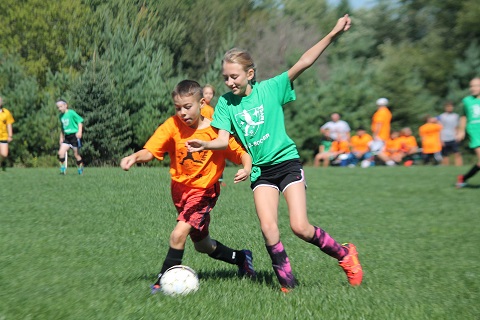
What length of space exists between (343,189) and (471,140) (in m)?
3.26

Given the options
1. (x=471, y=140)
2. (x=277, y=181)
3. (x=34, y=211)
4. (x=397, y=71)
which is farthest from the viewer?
(x=397, y=71)

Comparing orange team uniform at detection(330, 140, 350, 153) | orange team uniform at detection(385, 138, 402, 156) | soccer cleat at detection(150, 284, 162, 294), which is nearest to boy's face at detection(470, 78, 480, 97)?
soccer cleat at detection(150, 284, 162, 294)

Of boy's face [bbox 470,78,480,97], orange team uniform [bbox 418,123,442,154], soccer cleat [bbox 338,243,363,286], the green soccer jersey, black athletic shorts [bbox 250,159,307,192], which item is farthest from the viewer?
orange team uniform [bbox 418,123,442,154]

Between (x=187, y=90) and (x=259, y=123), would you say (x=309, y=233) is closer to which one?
(x=259, y=123)

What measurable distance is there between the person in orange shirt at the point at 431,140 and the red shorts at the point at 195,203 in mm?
19827

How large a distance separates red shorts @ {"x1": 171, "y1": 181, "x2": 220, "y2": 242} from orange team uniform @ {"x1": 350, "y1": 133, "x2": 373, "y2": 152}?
773 inches

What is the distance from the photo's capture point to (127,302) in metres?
4.84

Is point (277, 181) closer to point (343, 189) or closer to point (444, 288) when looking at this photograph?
point (444, 288)

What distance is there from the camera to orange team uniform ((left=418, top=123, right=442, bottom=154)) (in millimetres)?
24078

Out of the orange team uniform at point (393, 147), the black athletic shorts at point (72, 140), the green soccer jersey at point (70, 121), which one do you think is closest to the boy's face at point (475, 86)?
the green soccer jersey at point (70, 121)

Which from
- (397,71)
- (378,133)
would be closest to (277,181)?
(378,133)

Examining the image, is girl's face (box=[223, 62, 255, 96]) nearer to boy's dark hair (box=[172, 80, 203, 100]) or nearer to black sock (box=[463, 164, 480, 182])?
boy's dark hair (box=[172, 80, 203, 100])

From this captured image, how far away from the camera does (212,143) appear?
17.0 ft

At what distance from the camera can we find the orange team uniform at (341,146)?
81.4 ft
